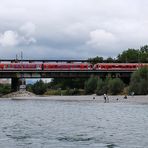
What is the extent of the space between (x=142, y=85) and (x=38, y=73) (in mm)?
44828

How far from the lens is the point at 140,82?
431 feet

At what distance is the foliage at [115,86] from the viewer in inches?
5807

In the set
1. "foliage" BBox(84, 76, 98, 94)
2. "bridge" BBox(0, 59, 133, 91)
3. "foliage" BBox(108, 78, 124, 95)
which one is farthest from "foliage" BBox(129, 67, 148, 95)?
"bridge" BBox(0, 59, 133, 91)

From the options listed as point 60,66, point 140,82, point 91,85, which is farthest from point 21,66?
point 140,82

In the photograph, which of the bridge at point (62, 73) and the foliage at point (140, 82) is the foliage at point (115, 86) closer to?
the foliage at point (140, 82)

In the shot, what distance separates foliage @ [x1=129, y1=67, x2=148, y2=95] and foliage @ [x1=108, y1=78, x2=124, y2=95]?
12.7 m

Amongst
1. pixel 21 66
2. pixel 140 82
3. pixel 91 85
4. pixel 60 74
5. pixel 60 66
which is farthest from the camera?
pixel 91 85

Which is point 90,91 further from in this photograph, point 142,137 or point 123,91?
point 142,137

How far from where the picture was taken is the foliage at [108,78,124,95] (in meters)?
148

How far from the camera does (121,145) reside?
3356 cm

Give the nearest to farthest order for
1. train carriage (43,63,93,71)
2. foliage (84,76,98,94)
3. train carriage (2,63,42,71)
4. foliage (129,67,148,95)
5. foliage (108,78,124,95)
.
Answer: foliage (129,67,148,95)
foliage (108,78,124,95)
train carriage (43,63,93,71)
train carriage (2,63,42,71)
foliage (84,76,98,94)

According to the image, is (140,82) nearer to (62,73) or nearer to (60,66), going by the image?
(60,66)

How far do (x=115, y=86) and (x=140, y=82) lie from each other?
707 inches

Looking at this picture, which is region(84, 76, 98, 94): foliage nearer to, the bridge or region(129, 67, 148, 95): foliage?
the bridge
